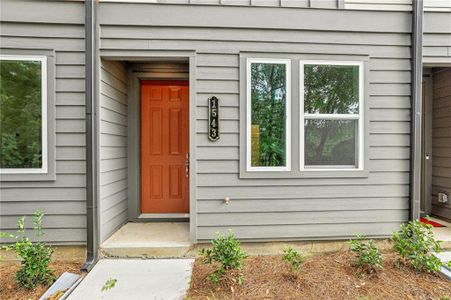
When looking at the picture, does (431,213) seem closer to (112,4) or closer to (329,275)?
(329,275)

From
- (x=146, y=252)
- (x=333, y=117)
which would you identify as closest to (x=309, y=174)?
(x=333, y=117)

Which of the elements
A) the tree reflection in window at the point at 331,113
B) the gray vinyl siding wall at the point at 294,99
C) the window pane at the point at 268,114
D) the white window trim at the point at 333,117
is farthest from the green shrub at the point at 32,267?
the tree reflection in window at the point at 331,113

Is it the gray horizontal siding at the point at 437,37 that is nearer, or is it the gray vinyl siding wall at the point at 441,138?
the gray horizontal siding at the point at 437,37

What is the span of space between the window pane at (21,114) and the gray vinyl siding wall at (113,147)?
0.66 meters

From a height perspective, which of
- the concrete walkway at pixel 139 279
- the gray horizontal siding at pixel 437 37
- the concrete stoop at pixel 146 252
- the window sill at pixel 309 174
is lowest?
the concrete walkway at pixel 139 279

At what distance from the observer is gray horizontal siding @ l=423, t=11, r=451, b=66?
3.30 m

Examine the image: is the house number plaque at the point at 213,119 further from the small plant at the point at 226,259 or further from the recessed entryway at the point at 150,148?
the small plant at the point at 226,259

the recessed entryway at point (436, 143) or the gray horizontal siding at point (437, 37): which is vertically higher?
the gray horizontal siding at point (437, 37)

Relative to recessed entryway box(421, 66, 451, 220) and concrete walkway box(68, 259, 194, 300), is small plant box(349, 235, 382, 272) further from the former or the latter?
recessed entryway box(421, 66, 451, 220)

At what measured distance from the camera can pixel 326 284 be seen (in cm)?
255

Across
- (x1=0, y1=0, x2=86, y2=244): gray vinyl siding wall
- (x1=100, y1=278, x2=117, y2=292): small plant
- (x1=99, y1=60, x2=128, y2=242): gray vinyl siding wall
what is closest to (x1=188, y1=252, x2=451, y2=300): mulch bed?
(x1=100, y1=278, x2=117, y2=292): small plant

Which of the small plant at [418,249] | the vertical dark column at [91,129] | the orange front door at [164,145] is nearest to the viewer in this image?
the small plant at [418,249]

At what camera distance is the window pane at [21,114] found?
3.03m

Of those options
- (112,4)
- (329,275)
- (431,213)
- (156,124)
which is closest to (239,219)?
(329,275)
